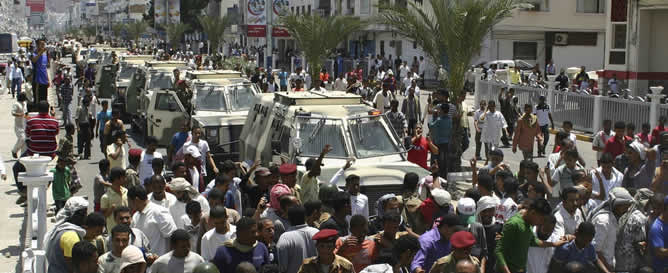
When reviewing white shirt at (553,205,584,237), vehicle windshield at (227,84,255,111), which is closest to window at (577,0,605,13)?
vehicle windshield at (227,84,255,111)

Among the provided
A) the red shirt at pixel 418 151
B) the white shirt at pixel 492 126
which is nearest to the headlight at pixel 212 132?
the red shirt at pixel 418 151

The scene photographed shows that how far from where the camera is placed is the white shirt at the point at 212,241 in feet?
26.7

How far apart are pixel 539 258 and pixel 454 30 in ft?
32.2

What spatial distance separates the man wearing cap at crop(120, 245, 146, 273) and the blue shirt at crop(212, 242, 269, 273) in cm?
63

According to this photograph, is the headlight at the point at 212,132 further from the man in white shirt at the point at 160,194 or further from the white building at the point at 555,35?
the white building at the point at 555,35

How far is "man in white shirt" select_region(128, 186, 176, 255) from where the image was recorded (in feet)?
28.9

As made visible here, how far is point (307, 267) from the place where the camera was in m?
7.09

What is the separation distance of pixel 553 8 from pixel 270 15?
1517cm

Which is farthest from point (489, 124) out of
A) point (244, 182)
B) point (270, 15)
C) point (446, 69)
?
point (270, 15)

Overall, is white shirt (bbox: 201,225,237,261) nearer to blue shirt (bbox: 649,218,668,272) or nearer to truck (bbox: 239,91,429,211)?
truck (bbox: 239,91,429,211)

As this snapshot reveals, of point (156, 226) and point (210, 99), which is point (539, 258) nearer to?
point (156, 226)

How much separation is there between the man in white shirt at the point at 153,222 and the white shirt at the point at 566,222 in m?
3.71

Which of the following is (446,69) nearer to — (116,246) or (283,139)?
(283,139)

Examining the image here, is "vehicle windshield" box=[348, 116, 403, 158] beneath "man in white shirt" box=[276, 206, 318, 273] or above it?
above
